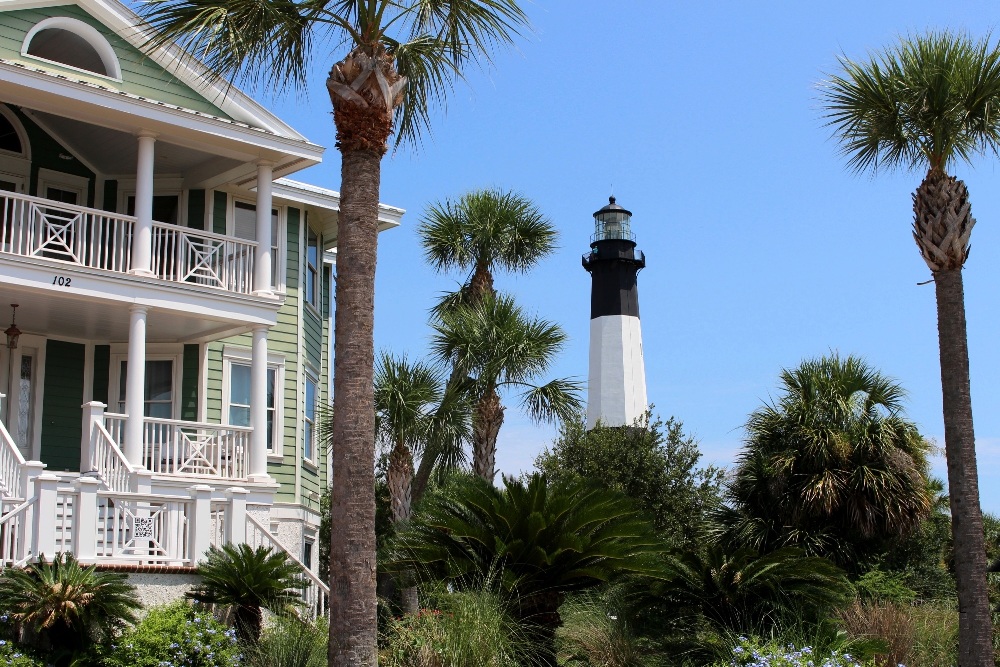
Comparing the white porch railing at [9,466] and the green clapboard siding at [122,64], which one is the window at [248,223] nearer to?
the green clapboard siding at [122,64]

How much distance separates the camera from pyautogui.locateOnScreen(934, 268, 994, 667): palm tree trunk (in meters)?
14.2

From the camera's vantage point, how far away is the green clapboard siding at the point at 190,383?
69.4 ft

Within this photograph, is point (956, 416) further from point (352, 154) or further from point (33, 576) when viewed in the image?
point (33, 576)

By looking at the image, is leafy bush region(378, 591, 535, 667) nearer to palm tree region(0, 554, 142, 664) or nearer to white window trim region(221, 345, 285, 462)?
palm tree region(0, 554, 142, 664)

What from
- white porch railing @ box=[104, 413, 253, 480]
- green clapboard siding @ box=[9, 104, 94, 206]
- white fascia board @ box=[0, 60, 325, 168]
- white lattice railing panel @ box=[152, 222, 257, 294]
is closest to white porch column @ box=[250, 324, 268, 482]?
white porch railing @ box=[104, 413, 253, 480]

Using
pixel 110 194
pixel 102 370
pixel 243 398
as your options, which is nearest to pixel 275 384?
pixel 243 398

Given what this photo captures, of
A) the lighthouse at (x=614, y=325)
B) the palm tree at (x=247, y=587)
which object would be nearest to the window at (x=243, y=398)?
the palm tree at (x=247, y=587)

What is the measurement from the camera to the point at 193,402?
21219 millimetres

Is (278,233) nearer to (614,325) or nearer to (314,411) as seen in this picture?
(314,411)

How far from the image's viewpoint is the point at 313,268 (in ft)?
81.2

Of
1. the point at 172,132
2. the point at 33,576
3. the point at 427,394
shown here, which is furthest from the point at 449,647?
the point at 427,394

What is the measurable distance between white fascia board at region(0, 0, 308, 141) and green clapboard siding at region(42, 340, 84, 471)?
4.83 m

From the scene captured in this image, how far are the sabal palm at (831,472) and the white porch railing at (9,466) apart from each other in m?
11.9

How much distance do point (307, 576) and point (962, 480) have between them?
841 centimetres
